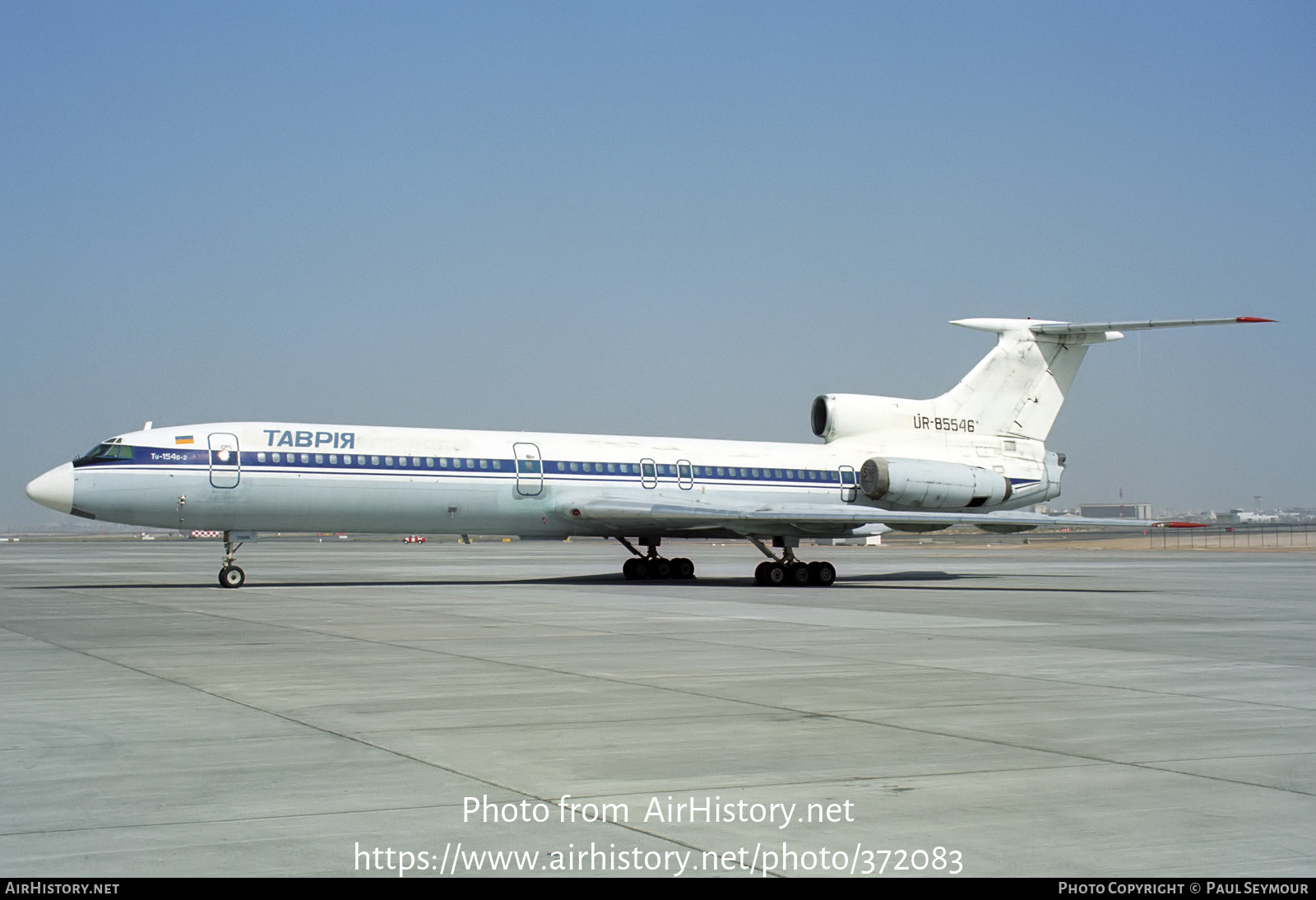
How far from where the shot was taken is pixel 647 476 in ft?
101

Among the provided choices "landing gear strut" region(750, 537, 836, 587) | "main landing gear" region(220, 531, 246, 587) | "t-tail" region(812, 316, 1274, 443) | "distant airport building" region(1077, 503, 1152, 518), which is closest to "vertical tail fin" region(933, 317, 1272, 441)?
"t-tail" region(812, 316, 1274, 443)

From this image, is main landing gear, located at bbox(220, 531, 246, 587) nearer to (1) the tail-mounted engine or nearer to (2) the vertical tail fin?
(1) the tail-mounted engine

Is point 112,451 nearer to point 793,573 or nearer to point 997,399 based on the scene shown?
point 793,573

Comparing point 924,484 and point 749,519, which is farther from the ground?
point 924,484

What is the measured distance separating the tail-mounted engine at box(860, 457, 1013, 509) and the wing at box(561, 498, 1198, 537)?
485 mm

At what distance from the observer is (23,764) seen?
24.1 ft

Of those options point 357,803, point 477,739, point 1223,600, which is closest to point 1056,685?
point 477,739

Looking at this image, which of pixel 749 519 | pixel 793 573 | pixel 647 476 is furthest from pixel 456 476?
pixel 793 573

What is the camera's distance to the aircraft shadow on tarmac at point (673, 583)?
2680 cm

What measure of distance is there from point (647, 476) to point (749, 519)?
12.0ft

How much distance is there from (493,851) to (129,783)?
252cm

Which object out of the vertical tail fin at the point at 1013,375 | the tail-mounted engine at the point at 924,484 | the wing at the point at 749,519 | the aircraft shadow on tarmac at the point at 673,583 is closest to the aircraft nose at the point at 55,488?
the aircraft shadow on tarmac at the point at 673,583

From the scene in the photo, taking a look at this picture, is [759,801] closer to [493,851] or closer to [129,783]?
[493,851]

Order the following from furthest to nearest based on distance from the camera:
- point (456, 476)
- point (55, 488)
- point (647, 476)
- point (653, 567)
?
point (653, 567) → point (647, 476) → point (456, 476) → point (55, 488)
